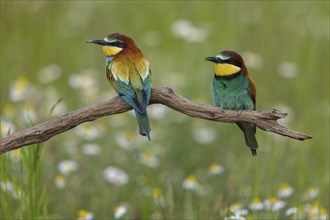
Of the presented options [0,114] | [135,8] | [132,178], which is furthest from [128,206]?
[135,8]

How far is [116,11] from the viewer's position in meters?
6.02

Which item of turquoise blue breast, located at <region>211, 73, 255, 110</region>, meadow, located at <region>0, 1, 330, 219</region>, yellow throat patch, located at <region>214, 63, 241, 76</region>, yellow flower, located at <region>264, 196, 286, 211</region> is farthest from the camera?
meadow, located at <region>0, 1, 330, 219</region>

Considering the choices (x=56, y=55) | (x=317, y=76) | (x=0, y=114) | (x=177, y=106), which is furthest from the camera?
(x=56, y=55)

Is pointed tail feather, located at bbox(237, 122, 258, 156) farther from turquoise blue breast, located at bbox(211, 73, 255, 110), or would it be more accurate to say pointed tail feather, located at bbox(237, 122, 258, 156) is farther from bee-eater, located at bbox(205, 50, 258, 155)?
turquoise blue breast, located at bbox(211, 73, 255, 110)

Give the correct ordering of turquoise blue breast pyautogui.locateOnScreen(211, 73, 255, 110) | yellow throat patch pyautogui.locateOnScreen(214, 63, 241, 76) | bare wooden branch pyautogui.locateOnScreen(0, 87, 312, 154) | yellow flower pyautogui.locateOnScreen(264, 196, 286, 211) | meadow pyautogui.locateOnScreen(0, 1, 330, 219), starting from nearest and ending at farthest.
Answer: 1. bare wooden branch pyautogui.locateOnScreen(0, 87, 312, 154)
2. yellow throat patch pyautogui.locateOnScreen(214, 63, 241, 76)
3. turquoise blue breast pyautogui.locateOnScreen(211, 73, 255, 110)
4. yellow flower pyautogui.locateOnScreen(264, 196, 286, 211)
5. meadow pyautogui.locateOnScreen(0, 1, 330, 219)

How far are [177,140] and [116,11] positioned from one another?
6.76 feet

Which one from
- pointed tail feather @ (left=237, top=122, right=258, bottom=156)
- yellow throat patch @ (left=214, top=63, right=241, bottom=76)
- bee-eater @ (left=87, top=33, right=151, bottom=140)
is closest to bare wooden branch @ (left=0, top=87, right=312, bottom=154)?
bee-eater @ (left=87, top=33, right=151, bottom=140)

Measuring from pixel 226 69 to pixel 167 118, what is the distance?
1.77 meters

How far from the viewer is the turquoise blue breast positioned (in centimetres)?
262

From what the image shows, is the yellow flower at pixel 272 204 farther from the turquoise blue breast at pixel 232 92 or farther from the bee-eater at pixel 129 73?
the bee-eater at pixel 129 73

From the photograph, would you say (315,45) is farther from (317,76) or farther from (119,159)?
(119,159)

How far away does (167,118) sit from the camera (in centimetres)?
429

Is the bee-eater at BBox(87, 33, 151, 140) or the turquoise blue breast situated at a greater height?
the bee-eater at BBox(87, 33, 151, 140)

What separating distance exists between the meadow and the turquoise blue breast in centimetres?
34
